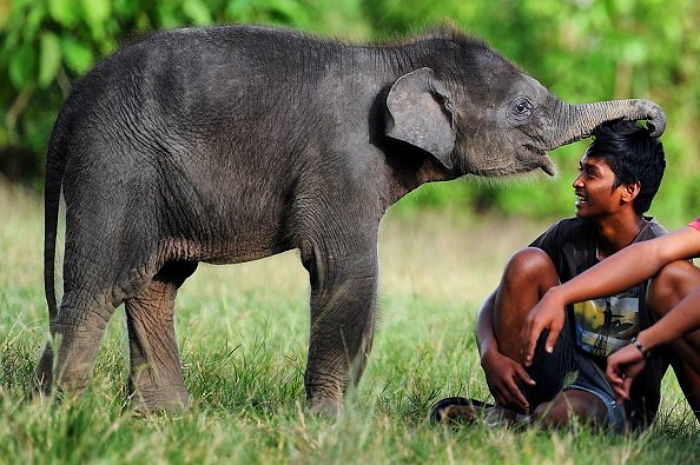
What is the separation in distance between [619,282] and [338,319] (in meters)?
1.30

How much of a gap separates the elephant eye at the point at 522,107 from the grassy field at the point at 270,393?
1.42m

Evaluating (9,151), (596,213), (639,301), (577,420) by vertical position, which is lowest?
(577,420)

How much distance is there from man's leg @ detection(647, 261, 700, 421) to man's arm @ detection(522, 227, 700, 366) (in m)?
0.05

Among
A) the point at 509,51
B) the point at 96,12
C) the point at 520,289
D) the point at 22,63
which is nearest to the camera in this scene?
the point at 520,289

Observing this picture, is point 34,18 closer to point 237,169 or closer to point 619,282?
point 237,169

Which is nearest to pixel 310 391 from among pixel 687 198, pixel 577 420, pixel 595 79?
pixel 577 420

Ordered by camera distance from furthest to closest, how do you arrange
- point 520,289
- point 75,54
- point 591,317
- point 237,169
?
point 75,54, point 237,169, point 591,317, point 520,289

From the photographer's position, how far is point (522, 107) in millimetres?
6176

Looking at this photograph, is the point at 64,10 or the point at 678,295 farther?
the point at 64,10

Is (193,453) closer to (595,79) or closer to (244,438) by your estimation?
(244,438)

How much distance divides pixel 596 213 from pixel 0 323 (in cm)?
360

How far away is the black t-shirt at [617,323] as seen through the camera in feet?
17.8

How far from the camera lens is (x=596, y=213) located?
5445 mm

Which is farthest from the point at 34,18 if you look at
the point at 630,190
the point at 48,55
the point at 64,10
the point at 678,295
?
the point at 678,295
